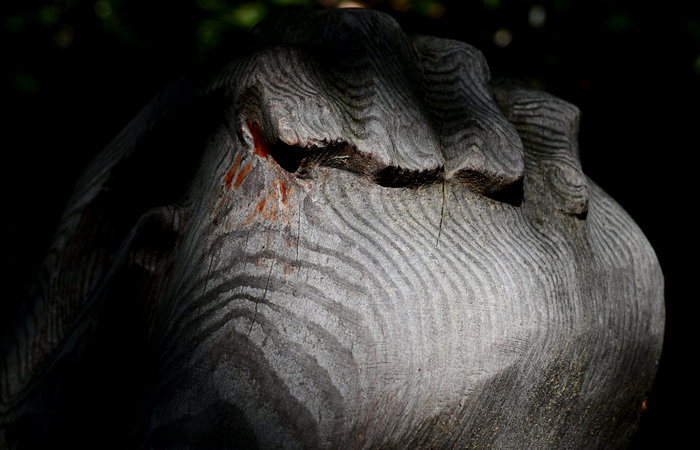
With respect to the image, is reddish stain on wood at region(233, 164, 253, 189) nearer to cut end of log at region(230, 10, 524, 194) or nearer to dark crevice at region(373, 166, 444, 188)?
cut end of log at region(230, 10, 524, 194)

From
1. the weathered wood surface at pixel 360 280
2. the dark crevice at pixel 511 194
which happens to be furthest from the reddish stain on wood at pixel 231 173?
the dark crevice at pixel 511 194

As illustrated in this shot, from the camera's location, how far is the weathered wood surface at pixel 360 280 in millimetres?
908

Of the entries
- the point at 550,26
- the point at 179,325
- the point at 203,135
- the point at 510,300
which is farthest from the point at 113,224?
the point at 550,26

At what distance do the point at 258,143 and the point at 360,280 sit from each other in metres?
0.28

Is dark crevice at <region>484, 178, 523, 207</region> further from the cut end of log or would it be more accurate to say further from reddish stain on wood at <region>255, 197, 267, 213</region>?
reddish stain on wood at <region>255, 197, 267, 213</region>

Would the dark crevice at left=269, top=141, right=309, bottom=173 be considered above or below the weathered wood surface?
above

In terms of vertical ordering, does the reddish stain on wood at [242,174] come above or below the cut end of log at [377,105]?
below

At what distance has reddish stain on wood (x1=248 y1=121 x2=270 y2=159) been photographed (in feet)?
3.34

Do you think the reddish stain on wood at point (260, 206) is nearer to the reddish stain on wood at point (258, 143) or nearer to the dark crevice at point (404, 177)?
the reddish stain on wood at point (258, 143)

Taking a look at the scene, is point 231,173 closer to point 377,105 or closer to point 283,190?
point 283,190

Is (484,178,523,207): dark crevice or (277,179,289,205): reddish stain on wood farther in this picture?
(484,178,523,207): dark crevice

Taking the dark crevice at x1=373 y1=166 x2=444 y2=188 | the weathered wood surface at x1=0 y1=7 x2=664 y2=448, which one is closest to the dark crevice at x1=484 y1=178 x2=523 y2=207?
the weathered wood surface at x1=0 y1=7 x2=664 y2=448

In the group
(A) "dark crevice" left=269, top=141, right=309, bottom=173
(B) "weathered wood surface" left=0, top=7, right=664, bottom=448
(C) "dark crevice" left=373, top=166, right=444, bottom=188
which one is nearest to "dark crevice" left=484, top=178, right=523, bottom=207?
(B) "weathered wood surface" left=0, top=7, right=664, bottom=448

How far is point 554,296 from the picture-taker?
3.51ft
